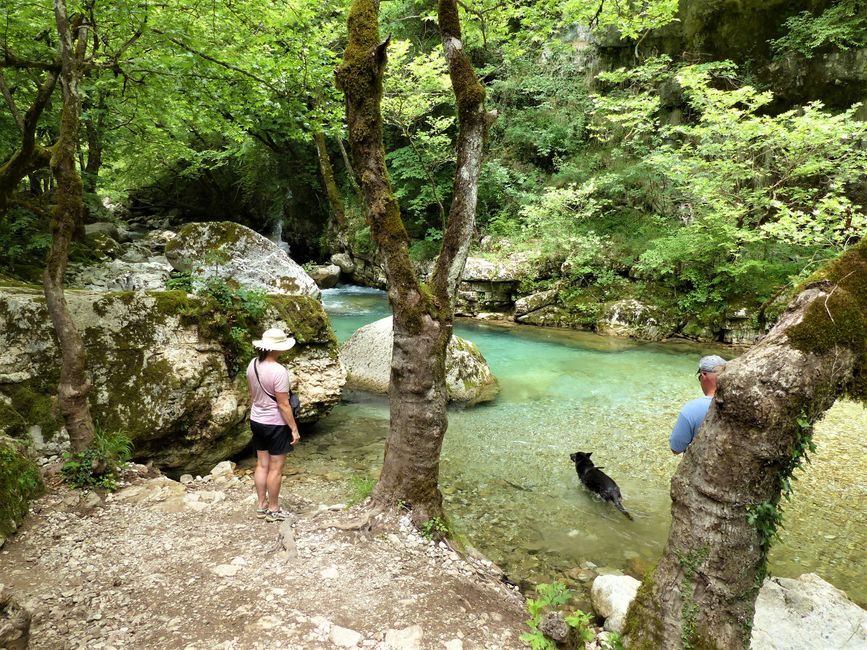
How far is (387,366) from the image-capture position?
10062 millimetres

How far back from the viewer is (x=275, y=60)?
7.51m

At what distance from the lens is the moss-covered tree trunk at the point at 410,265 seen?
13.1ft

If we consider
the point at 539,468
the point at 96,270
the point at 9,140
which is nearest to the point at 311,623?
the point at 539,468

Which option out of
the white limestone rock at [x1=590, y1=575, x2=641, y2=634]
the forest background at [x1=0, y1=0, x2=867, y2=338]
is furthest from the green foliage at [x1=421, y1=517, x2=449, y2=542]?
the forest background at [x1=0, y1=0, x2=867, y2=338]

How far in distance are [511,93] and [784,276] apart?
14.4 meters

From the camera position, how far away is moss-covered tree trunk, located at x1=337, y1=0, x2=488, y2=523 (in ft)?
13.1

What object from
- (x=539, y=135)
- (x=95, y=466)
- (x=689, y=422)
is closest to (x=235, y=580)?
(x=95, y=466)

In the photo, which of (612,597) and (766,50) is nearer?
(612,597)

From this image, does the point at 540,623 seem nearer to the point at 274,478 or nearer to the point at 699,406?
the point at 699,406

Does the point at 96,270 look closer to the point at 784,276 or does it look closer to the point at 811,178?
the point at 784,276

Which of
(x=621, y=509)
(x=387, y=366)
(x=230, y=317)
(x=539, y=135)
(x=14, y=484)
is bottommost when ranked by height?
(x=621, y=509)

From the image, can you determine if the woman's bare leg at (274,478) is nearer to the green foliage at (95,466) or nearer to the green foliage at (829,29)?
the green foliage at (95,466)

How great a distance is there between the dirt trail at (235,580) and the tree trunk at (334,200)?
19.9m

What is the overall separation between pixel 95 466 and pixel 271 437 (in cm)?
191
